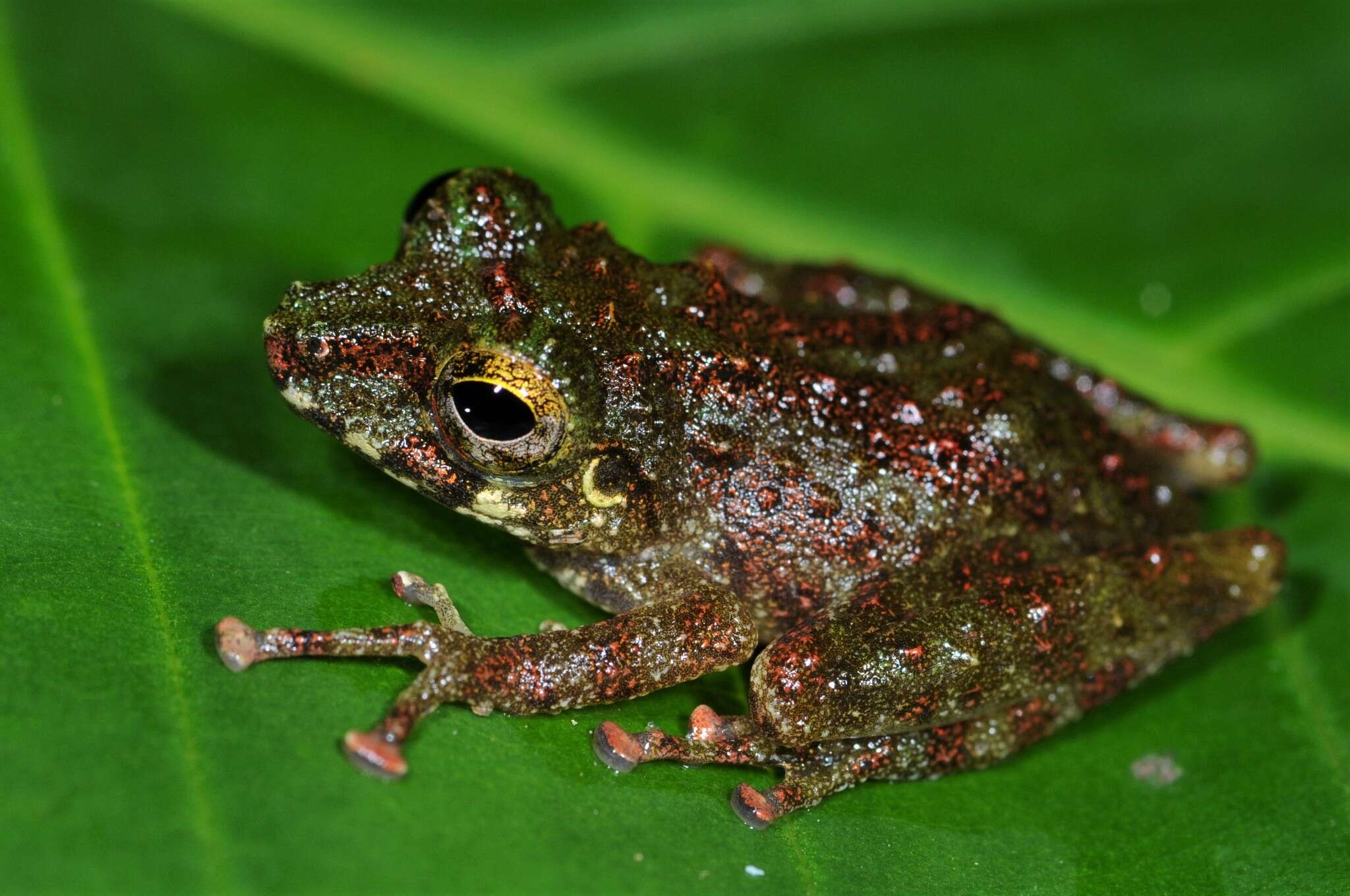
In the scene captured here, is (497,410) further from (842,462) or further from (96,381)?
(96,381)

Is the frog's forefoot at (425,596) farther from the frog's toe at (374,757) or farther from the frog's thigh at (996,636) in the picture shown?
the frog's thigh at (996,636)

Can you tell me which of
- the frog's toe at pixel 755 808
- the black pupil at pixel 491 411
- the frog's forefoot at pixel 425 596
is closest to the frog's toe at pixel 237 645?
the frog's forefoot at pixel 425 596

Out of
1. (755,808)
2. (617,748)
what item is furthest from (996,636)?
(617,748)

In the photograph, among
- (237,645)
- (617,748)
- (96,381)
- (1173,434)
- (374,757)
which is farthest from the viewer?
(1173,434)

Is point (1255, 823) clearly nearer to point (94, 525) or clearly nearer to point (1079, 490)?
point (1079, 490)

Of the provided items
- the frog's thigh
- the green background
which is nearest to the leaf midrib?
the green background

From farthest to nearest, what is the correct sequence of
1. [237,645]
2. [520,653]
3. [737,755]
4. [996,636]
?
[996,636], [737,755], [520,653], [237,645]

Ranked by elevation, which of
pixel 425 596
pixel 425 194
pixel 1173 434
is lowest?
pixel 425 596

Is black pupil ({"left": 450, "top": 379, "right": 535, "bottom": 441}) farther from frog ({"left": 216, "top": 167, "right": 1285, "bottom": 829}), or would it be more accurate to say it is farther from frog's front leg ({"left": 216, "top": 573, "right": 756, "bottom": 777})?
frog's front leg ({"left": 216, "top": 573, "right": 756, "bottom": 777})
